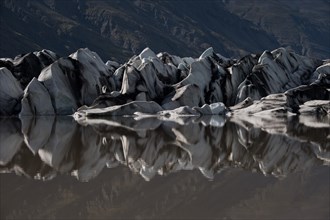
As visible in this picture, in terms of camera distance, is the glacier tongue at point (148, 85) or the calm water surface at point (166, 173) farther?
the glacier tongue at point (148, 85)

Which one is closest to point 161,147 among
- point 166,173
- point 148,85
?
point 166,173

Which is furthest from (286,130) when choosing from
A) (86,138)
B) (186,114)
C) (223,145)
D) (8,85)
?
(8,85)

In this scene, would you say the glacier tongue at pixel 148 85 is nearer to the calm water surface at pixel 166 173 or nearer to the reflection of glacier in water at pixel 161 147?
the reflection of glacier in water at pixel 161 147

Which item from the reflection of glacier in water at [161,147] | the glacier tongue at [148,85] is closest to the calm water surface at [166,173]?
the reflection of glacier in water at [161,147]

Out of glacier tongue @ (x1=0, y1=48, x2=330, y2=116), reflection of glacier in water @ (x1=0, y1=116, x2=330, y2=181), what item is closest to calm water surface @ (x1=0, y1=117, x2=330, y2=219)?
reflection of glacier in water @ (x1=0, y1=116, x2=330, y2=181)

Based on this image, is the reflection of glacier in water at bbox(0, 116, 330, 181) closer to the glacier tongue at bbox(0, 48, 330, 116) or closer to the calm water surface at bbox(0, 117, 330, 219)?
Result: the calm water surface at bbox(0, 117, 330, 219)

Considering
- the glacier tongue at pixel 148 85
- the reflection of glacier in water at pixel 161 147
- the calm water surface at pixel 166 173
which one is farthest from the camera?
the glacier tongue at pixel 148 85
